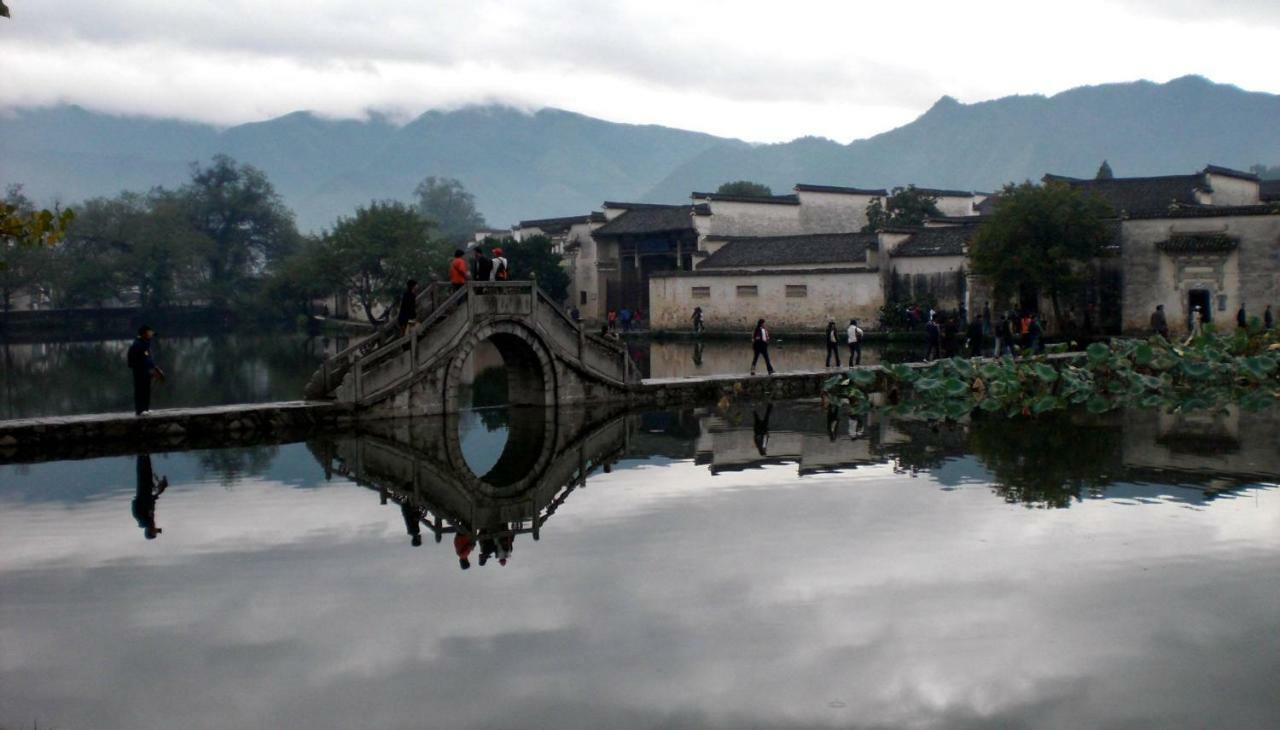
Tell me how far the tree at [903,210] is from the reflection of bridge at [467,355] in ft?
129

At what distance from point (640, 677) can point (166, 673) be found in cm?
332

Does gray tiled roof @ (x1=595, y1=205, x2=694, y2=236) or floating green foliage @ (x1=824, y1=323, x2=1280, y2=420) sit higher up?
gray tiled roof @ (x1=595, y1=205, x2=694, y2=236)

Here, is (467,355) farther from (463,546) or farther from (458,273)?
(463,546)

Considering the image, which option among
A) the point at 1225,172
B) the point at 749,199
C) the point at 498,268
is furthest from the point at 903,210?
the point at 498,268

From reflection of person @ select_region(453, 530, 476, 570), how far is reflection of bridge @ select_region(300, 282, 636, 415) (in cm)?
967

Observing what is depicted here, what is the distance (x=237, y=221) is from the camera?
92000 mm

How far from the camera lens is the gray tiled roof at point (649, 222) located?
6191 centimetres

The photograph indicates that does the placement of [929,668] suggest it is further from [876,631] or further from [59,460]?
[59,460]

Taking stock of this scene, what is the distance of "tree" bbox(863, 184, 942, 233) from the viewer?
62938 millimetres

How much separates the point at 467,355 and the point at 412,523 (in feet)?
34.3

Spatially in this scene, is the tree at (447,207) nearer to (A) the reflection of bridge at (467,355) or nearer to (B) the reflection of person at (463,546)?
(A) the reflection of bridge at (467,355)

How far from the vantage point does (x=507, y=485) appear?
16641 mm

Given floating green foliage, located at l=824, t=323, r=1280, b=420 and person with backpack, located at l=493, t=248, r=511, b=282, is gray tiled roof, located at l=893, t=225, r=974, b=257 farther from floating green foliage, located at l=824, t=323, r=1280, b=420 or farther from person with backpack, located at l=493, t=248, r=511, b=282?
person with backpack, located at l=493, t=248, r=511, b=282

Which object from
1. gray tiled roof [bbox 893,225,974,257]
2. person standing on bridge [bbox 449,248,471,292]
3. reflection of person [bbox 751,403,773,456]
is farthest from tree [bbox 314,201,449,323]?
reflection of person [bbox 751,403,773,456]
